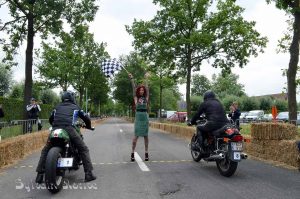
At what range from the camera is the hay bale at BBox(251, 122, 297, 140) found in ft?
34.4

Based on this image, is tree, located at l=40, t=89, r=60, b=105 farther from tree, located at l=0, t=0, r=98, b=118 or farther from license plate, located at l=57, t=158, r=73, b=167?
license plate, located at l=57, t=158, r=73, b=167

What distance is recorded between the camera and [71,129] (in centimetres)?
740

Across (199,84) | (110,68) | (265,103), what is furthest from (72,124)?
(199,84)

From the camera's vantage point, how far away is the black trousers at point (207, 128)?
348 inches

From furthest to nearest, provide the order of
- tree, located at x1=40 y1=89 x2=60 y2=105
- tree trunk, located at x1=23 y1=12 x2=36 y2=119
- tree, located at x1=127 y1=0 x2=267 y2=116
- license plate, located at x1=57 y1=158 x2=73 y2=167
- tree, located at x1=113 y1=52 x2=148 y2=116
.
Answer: tree, located at x1=113 y1=52 x2=148 y2=116 → tree, located at x1=40 y1=89 x2=60 y2=105 → tree, located at x1=127 y1=0 x2=267 y2=116 → tree trunk, located at x1=23 y1=12 x2=36 y2=119 → license plate, located at x1=57 y1=158 x2=73 y2=167

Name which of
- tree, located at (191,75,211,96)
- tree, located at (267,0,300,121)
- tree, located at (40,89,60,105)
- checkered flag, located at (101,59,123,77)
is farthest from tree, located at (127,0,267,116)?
tree, located at (191,75,211,96)

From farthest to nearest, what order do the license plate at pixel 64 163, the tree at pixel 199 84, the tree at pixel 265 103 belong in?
the tree at pixel 199 84
the tree at pixel 265 103
the license plate at pixel 64 163

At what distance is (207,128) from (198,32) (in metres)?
19.5

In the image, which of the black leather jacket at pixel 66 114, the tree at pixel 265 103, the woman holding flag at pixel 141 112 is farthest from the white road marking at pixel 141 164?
the tree at pixel 265 103

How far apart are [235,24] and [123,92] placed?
5024cm

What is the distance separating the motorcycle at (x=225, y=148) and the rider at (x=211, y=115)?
139mm

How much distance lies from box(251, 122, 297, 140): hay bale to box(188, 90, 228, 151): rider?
2.35 m

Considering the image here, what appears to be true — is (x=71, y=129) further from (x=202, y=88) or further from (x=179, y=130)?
(x=202, y=88)

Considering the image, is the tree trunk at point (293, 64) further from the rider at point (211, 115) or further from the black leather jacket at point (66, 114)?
the black leather jacket at point (66, 114)
